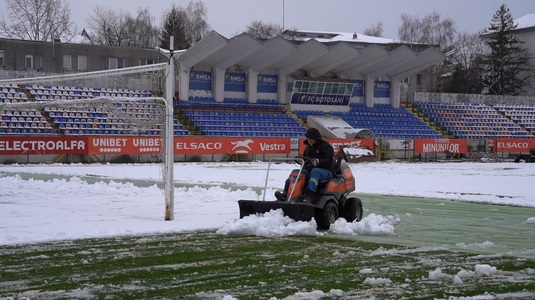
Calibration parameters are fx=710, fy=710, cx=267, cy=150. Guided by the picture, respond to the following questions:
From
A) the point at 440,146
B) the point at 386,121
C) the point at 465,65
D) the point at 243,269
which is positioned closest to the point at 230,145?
the point at 440,146

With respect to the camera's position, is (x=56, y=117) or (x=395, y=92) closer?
(x=56, y=117)

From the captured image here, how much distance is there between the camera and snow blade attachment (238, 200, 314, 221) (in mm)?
11180

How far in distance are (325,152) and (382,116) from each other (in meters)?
44.6

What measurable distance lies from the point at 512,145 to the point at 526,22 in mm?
35223

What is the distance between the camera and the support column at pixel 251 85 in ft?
167

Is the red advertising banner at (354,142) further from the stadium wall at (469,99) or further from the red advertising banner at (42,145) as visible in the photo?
the stadium wall at (469,99)

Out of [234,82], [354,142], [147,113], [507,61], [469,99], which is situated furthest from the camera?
[507,61]

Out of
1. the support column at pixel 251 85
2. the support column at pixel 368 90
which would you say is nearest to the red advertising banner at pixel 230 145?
the support column at pixel 251 85

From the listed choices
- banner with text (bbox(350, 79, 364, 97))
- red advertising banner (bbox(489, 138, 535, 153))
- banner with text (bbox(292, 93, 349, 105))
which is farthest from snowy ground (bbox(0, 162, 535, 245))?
banner with text (bbox(350, 79, 364, 97))

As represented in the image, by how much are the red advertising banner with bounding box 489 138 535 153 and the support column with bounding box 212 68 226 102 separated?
817 inches

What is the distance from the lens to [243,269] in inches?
313

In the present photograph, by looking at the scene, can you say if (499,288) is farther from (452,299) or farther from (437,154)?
(437,154)

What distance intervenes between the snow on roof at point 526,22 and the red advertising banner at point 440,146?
116 ft

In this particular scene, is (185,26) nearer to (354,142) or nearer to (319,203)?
(354,142)
